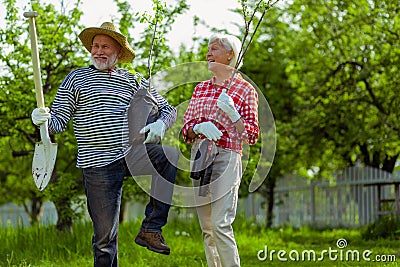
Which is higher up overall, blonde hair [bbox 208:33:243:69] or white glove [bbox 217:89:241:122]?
blonde hair [bbox 208:33:243:69]

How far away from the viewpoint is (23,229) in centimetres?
797

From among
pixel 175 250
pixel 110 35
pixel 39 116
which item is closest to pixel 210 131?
pixel 110 35

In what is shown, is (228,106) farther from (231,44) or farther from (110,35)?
(110,35)

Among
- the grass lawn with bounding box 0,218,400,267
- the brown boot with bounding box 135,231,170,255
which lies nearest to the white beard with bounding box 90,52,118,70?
the brown boot with bounding box 135,231,170,255

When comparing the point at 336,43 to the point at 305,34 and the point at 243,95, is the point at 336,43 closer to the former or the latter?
the point at 305,34

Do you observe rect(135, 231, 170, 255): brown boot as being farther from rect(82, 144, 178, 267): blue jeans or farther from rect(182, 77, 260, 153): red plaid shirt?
rect(182, 77, 260, 153): red plaid shirt

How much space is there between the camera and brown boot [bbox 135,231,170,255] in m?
4.09

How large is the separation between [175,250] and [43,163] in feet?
11.6

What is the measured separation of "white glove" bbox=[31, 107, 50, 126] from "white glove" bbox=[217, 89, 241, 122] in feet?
3.42

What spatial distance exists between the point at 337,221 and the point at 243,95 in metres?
8.29

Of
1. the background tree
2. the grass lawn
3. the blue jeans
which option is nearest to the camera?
the blue jeans

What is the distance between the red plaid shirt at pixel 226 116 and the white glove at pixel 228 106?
125mm

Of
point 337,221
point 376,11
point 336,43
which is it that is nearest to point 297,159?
point 337,221

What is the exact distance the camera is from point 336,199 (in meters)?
12.4
